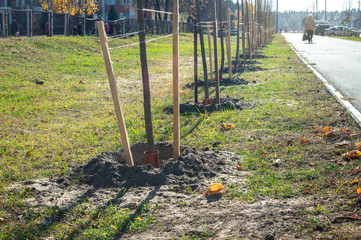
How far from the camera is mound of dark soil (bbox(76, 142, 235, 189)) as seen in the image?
4.20 metres

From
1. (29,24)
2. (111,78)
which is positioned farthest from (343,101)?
(29,24)

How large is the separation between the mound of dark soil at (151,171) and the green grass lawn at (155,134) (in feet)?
1.18

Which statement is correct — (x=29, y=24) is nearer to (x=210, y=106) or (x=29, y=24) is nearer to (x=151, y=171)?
(x=210, y=106)

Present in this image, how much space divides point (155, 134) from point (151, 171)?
190 centimetres

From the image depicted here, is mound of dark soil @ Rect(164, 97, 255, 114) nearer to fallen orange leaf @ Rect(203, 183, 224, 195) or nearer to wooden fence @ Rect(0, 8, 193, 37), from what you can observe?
fallen orange leaf @ Rect(203, 183, 224, 195)

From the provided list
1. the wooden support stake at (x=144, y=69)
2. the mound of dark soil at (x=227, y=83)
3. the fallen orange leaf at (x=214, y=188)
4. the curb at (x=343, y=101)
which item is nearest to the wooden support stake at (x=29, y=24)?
the mound of dark soil at (x=227, y=83)

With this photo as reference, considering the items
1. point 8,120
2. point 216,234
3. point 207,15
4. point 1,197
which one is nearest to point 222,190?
point 216,234

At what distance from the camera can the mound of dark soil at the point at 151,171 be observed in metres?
4.20

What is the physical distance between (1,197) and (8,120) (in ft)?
12.3

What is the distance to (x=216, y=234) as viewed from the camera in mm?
3092

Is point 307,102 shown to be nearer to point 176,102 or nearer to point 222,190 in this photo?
point 176,102

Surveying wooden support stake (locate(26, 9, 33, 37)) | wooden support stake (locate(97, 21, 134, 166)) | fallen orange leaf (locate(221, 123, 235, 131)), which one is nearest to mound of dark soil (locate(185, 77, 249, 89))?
fallen orange leaf (locate(221, 123, 235, 131))

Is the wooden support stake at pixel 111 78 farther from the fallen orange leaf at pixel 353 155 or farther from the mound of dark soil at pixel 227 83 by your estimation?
the mound of dark soil at pixel 227 83

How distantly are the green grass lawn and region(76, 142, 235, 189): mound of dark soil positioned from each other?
0.36 m
